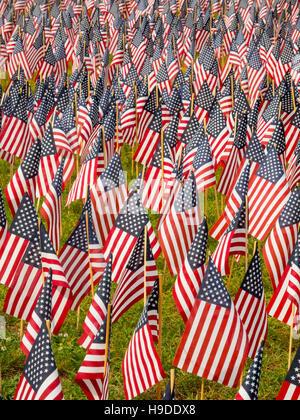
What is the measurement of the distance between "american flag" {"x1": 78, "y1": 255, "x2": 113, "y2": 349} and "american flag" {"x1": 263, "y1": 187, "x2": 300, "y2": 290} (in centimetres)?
264

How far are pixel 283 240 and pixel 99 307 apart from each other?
2960mm

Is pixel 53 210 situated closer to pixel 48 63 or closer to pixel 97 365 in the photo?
pixel 97 365

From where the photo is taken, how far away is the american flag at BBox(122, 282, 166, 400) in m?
6.57

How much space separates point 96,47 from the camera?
1859 centimetres

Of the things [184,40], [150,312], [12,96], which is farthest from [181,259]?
[184,40]

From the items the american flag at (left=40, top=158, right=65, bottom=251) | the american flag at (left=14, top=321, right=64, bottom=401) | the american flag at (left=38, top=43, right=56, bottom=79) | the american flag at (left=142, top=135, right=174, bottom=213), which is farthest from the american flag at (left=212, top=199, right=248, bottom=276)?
the american flag at (left=38, top=43, right=56, bottom=79)

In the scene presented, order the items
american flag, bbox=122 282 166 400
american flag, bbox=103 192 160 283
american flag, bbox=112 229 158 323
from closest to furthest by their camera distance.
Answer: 1. american flag, bbox=122 282 166 400
2. american flag, bbox=112 229 158 323
3. american flag, bbox=103 192 160 283

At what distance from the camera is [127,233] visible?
8.88 meters

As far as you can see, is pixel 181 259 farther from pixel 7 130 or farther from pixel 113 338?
pixel 7 130

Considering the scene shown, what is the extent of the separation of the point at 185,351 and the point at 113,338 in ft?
7.19

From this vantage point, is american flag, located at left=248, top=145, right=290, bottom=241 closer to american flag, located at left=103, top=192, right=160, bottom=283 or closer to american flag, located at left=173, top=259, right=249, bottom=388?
american flag, located at left=103, top=192, right=160, bottom=283

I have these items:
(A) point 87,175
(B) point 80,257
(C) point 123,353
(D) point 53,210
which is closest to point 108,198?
(D) point 53,210

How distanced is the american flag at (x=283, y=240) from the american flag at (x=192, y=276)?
4.49ft

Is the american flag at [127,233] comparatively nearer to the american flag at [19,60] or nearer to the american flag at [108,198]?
the american flag at [108,198]
